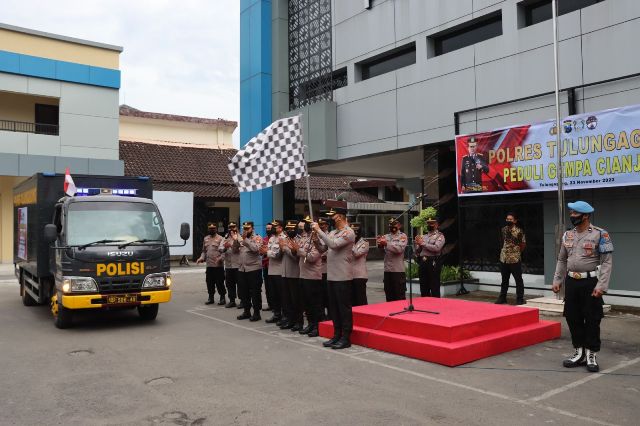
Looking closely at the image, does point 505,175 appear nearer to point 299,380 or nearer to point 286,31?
point 299,380

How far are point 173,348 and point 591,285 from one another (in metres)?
5.54

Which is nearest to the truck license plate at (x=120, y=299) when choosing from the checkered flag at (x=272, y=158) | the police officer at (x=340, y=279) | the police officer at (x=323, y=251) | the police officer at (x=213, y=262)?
the checkered flag at (x=272, y=158)

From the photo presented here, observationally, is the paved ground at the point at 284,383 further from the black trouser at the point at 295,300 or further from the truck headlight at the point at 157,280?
the truck headlight at the point at 157,280

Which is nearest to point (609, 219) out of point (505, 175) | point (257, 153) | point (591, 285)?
point (505, 175)

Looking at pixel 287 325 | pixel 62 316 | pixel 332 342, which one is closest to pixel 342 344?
pixel 332 342

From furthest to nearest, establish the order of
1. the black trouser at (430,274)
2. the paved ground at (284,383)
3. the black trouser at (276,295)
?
1. the black trouser at (430,274)
2. the black trouser at (276,295)
3. the paved ground at (284,383)

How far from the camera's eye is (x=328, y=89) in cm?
1612

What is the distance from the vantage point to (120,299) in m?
8.60

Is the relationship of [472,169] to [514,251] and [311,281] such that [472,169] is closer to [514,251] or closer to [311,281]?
A: [514,251]

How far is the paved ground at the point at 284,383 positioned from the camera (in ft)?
15.5

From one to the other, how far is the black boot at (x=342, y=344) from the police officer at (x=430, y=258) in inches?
142

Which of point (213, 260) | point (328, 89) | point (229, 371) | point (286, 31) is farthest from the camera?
point (286, 31)

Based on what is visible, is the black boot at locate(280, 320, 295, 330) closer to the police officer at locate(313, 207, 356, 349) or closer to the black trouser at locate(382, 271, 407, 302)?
the police officer at locate(313, 207, 356, 349)

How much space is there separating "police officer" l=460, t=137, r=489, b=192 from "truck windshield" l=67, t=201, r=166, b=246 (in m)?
6.78
